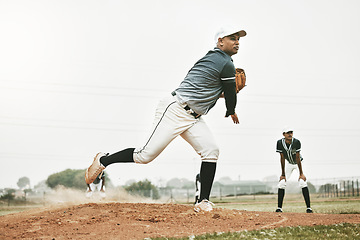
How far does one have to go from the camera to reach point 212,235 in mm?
4375

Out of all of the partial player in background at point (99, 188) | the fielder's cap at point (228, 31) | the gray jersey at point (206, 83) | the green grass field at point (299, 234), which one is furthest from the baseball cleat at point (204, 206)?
the partial player in background at point (99, 188)

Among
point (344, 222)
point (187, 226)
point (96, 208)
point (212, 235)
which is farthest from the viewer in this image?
point (96, 208)

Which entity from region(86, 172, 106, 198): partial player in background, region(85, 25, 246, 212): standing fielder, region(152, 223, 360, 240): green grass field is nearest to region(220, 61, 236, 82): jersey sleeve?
region(85, 25, 246, 212): standing fielder

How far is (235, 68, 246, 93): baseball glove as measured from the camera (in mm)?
6129

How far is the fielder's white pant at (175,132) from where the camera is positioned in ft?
18.0

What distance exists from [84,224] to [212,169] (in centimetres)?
195

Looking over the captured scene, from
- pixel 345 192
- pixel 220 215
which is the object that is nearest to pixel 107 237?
pixel 220 215

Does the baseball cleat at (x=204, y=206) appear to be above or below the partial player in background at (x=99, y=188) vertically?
above

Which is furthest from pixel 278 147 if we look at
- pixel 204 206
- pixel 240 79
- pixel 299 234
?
pixel 299 234

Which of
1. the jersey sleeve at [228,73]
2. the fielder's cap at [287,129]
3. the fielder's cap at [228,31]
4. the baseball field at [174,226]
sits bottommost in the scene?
the baseball field at [174,226]

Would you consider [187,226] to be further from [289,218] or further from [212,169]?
[289,218]

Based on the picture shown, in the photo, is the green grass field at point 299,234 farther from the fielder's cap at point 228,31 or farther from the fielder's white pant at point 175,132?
the fielder's cap at point 228,31

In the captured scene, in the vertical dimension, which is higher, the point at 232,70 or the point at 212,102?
the point at 232,70

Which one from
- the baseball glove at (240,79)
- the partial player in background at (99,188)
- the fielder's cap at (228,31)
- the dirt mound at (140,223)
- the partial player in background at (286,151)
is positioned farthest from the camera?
the partial player in background at (99,188)
